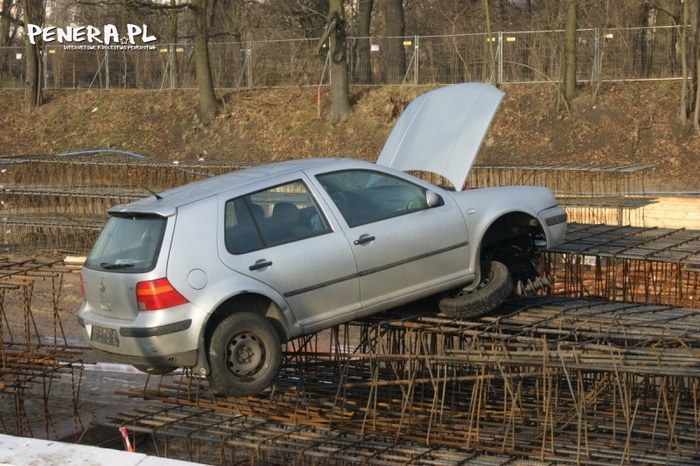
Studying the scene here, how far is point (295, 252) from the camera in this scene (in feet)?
26.3

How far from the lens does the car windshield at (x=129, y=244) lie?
25.3 feet

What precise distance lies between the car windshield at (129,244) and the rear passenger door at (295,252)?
1.78 ft

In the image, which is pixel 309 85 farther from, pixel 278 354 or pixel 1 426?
pixel 278 354

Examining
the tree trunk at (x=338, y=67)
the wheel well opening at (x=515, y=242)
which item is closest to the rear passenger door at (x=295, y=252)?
the wheel well opening at (x=515, y=242)

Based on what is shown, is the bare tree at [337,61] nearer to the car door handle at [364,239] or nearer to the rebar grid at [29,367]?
the rebar grid at [29,367]

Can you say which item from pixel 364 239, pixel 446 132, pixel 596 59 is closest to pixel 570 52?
pixel 596 59

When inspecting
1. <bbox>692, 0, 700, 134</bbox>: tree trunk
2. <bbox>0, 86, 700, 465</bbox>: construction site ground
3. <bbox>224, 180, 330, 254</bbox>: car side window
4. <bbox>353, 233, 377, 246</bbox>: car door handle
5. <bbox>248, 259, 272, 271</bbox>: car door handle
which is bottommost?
<bbox>0, 86, 700, 465</bbox>: construction site ground

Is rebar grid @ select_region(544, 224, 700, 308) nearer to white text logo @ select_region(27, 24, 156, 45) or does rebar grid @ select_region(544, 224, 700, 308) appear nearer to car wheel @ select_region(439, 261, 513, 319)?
car wheel @ select_region(439, 261, 513, 319)

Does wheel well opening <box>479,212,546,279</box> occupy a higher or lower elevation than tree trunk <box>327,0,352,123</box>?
lower

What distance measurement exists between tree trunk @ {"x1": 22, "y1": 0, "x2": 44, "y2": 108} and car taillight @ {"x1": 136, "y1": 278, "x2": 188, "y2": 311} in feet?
102

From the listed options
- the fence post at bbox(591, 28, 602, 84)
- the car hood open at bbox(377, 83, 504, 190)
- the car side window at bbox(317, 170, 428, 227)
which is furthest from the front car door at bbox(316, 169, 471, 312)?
the fence post at bbox(591, 28, 602, 84)

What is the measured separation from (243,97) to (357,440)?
27.9m

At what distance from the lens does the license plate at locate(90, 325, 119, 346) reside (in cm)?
775

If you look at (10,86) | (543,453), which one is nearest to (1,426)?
(543,453)
